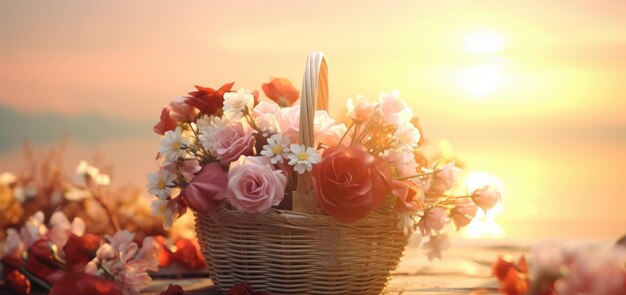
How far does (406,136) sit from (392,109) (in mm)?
54

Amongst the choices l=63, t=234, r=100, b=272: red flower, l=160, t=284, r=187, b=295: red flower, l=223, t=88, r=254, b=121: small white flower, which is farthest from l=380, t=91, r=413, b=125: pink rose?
l=63, t=234, r=100, b=272: red flower

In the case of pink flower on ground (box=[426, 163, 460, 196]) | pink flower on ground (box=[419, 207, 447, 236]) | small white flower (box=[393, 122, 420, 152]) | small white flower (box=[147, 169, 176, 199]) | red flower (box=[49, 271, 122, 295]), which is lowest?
red flower (box=[49, 271, 122, 295])

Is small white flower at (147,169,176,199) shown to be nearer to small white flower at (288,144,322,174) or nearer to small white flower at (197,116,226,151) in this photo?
small white flower at (197,116,226,151)

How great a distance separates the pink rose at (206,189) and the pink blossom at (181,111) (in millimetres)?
146

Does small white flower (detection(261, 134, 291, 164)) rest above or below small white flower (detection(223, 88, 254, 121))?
below

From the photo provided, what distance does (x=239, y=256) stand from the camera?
1.35 m

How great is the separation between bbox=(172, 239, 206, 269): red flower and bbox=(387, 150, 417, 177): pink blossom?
684mm

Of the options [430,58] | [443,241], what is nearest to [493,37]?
[430,58]

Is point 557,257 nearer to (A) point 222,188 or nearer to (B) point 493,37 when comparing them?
(A) point 222,188

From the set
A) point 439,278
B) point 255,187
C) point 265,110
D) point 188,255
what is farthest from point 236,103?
point 439,278

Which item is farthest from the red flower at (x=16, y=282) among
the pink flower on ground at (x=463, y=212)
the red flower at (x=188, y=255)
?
the pink flower on ground at (x=463, y=212)

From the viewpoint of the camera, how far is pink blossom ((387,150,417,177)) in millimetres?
1326

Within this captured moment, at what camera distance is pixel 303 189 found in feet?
4.19

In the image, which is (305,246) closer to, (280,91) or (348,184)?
(348,184)
